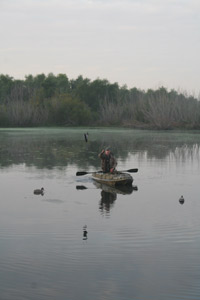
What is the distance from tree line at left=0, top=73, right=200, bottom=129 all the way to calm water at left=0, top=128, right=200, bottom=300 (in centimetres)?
5861

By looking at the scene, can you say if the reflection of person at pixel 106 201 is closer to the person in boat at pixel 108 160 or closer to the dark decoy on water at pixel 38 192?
the person in boat at pixel 108 160

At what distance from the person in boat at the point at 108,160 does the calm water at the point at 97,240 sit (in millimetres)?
1031

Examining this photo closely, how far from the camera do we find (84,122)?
101 meters

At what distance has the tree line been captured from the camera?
272 ft

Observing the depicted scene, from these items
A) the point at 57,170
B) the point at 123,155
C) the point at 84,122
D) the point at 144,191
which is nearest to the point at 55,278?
the point at 144,191

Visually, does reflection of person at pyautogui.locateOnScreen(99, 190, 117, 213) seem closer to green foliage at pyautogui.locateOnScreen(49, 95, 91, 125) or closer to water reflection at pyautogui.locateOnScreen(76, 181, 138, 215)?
water reflection at pyautogui.locateOnScreen(76, 181, 138, 215)

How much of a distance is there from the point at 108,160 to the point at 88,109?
81740 mm

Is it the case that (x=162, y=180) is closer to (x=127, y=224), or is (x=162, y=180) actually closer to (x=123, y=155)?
(x=127, y=224)

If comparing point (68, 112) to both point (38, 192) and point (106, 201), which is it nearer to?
point (38, 192)

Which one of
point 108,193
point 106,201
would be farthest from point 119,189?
point 106,201

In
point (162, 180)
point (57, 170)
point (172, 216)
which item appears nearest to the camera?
point (172, 216)

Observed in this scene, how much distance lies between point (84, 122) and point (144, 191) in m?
80.1

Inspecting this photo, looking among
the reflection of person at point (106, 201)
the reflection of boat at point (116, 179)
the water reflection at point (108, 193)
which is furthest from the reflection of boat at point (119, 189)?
the reflection of person at point (106, 201)

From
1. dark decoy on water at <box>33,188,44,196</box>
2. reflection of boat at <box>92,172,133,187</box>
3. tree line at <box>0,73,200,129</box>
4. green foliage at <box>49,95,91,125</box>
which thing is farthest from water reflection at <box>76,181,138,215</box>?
green foliage at <box>49,95,91,125</box>
